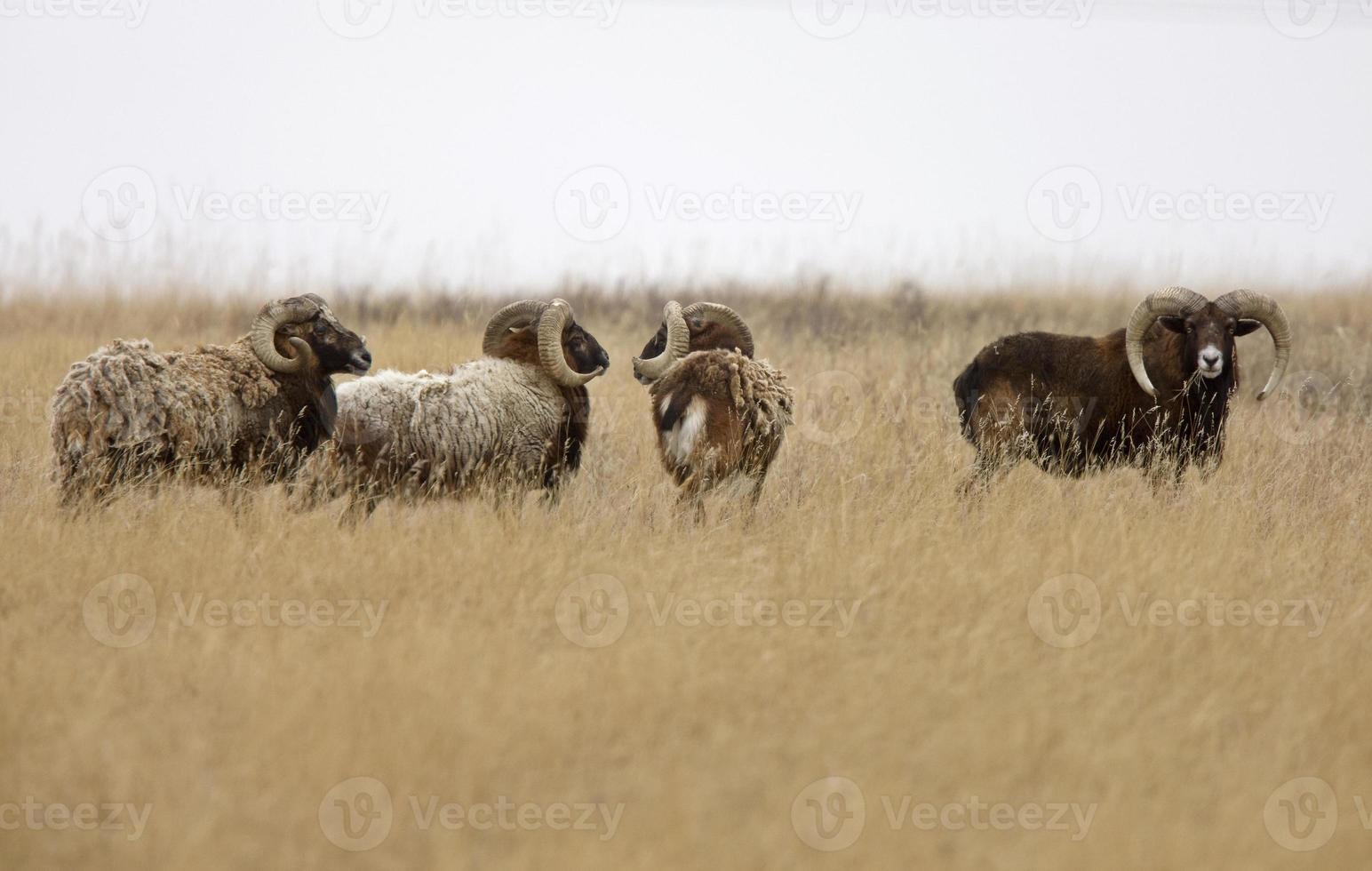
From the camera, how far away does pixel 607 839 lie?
155 inches

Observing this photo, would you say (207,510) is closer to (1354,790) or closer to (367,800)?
(367,800)

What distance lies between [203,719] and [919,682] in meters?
2.92

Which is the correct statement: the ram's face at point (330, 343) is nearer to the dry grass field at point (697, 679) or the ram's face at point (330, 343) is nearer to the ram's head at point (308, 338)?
the ram's head at point (308, 338)

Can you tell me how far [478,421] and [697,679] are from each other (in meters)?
3.53

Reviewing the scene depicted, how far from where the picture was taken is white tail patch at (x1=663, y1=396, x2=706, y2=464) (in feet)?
24.6

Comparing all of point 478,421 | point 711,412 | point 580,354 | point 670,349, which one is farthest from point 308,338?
point 711,412

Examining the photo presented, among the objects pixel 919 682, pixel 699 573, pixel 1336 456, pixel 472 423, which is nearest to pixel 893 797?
pixel 919 682

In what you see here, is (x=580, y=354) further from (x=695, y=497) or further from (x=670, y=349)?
(x=695, y=497)

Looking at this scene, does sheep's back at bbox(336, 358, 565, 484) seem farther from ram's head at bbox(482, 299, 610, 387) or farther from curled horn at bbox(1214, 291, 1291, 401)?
curled horn at bbox(1214, 291, 1291, 401)

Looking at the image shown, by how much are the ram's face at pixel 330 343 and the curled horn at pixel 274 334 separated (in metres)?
0.05

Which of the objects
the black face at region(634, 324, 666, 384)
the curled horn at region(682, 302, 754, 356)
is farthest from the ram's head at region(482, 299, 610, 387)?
the curled horn at region(682, 302, 754, 356)

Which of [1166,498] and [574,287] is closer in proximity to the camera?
[1166,498]

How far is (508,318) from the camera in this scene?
28.1 ft

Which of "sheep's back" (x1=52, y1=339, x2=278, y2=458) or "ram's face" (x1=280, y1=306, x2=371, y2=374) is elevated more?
"ram's face" (x1=280, y1=306, x2=371, y2=374)
